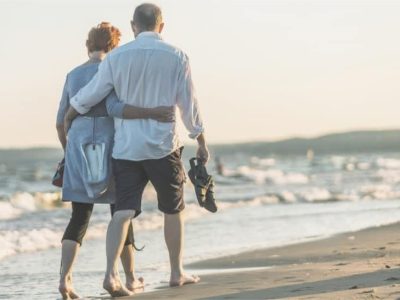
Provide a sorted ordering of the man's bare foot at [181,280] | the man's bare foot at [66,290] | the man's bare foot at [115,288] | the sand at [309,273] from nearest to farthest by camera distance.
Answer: the sand at [309,273], the man's bare foot at [115,288], the man's bare foot at [66,290], the man's bare foot at [181,280]

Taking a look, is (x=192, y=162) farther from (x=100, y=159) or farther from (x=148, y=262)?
(x=148, y=262)

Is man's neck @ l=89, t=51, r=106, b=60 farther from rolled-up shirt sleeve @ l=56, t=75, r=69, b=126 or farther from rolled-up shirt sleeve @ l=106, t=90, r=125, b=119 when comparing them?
rolled-up shirt sleeve @ l=106, t=90, r=125, b=119

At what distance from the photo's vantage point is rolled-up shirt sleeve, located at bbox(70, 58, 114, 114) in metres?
5.86

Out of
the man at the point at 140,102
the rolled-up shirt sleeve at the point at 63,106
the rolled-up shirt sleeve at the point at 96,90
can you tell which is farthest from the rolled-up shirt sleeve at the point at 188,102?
the rolled-up shirt sleeve at the point at 63,106

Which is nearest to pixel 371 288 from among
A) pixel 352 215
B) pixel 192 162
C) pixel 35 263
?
pixel 192 162

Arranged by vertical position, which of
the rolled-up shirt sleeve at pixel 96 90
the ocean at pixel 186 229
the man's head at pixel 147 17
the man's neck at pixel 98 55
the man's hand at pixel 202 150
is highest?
the man's head at pixel 147 17

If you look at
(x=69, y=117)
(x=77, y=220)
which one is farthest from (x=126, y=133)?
(x=77, y=220)

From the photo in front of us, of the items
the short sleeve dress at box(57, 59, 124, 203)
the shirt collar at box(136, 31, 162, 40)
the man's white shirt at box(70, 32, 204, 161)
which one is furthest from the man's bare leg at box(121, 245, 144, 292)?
the shirt collar at box(136, 31, 162, 40)

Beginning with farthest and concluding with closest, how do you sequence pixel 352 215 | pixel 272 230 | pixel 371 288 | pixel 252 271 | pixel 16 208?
1. pixel 16 208
2. pixel 352 215
3. pixel 272 230
4. pixel 252 271
5. pixel 371 288

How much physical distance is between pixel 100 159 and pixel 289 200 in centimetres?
1284

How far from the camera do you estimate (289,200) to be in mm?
18562

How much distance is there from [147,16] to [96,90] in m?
0.50

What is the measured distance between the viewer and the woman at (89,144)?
232 inches

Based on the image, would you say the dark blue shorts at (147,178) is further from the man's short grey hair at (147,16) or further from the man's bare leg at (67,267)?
the man's short grey hair at (147,16)
